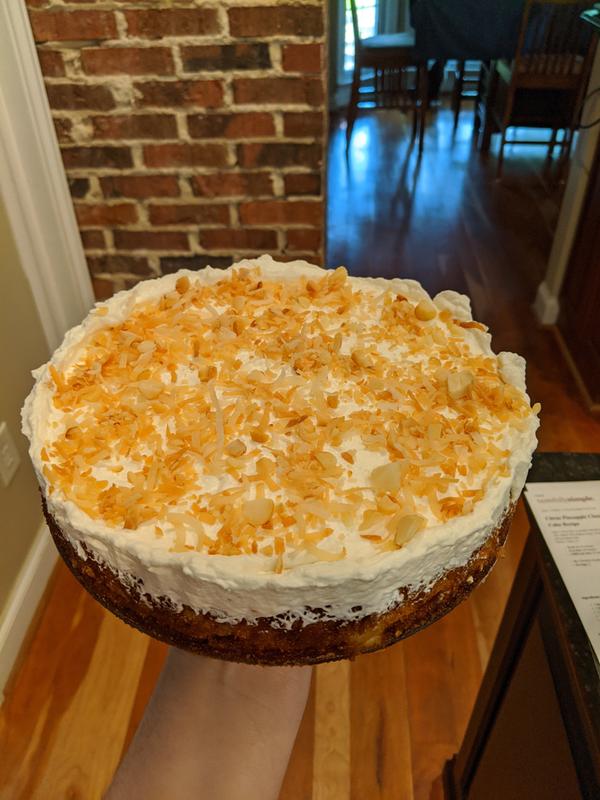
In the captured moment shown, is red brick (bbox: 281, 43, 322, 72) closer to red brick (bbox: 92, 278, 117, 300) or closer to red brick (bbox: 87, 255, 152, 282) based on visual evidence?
red brick (bbox: 87, 255, 152, 282)

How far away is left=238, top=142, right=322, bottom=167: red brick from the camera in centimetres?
152

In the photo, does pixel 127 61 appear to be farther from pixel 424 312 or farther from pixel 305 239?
pixel 424 312

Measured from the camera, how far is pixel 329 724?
5.23 feet

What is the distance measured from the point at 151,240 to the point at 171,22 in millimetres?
497

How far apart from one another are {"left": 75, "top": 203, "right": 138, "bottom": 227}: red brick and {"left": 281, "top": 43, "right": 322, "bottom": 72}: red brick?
0.50m

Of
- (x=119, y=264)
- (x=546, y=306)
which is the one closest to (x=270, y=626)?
(x=119, y=264)

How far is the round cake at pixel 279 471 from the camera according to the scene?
0.61m

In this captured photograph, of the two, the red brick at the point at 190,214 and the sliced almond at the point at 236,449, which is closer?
the sliced almond at the point at 236,449

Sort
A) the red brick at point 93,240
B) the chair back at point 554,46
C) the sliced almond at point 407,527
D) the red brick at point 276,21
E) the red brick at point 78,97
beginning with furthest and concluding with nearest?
the chair back at point 554,46 → the red brick at point 93,240 → the red brick at point 78,97 → the red brick at point 276,21 → the sliced almond at point 407,527

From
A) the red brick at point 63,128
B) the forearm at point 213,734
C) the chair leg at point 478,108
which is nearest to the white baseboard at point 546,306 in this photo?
the red brick at point 63,128

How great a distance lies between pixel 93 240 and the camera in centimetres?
168

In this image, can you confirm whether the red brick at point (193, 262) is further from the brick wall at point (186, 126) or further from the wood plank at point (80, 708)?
the wood plank at point (80, 708)

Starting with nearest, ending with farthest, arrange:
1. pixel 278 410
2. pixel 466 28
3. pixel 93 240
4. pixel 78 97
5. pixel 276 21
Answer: pixel 278 410, pixel 276 21, pixel 78 97, pixel 93 240, pixel 466 28

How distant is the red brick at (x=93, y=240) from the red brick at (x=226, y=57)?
1.53ft
